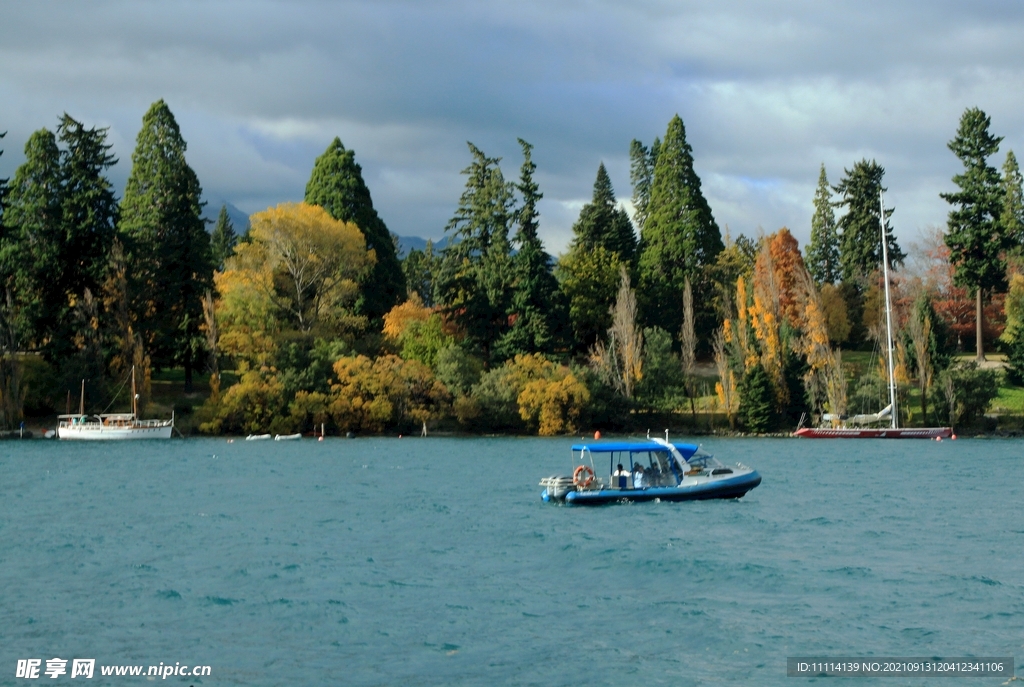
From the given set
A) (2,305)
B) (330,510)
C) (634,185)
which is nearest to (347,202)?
(2,305)

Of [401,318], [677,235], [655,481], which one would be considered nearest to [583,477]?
[655,481]

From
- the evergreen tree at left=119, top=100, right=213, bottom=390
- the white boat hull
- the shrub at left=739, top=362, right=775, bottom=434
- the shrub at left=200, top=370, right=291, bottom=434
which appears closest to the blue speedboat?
the shrub at left=739, top=362, right=775, bottom=434

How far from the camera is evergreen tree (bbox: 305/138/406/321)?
9394 cm

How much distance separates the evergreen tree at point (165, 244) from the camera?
3179 inches

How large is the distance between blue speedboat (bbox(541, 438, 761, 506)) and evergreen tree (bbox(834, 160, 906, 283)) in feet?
237

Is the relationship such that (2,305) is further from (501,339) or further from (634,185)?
(634,185)

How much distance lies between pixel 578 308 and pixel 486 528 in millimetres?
58986

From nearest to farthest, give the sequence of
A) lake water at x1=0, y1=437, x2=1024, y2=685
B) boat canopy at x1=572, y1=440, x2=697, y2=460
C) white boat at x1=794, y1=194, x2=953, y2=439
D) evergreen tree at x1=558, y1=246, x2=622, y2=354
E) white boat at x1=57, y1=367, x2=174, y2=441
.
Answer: lake water at x1=0, y1=437, x2=1024, y2=685
boat canopy at x1=572, y1=440, x2=697, y2=460
white boat at x1=57, y1=367, x2=174, y2=441
white boat at x1=794, y1=194, x2=953, y2=439
evergreen tree at x1=558, y1=246, x2=622, y2=354

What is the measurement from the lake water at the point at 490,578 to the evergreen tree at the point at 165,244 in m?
33.6

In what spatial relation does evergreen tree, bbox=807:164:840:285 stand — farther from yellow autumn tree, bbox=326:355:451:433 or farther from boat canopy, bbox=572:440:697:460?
boat canopy, bbox=572:440:697:460

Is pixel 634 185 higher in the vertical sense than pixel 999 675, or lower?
higher

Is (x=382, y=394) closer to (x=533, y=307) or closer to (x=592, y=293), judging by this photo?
(x=533, y=307)

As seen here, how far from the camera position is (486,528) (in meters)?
34.2

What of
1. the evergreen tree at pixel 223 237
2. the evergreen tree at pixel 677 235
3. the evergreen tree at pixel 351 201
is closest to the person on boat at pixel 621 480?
the evergreen tree at pixel 351 201
